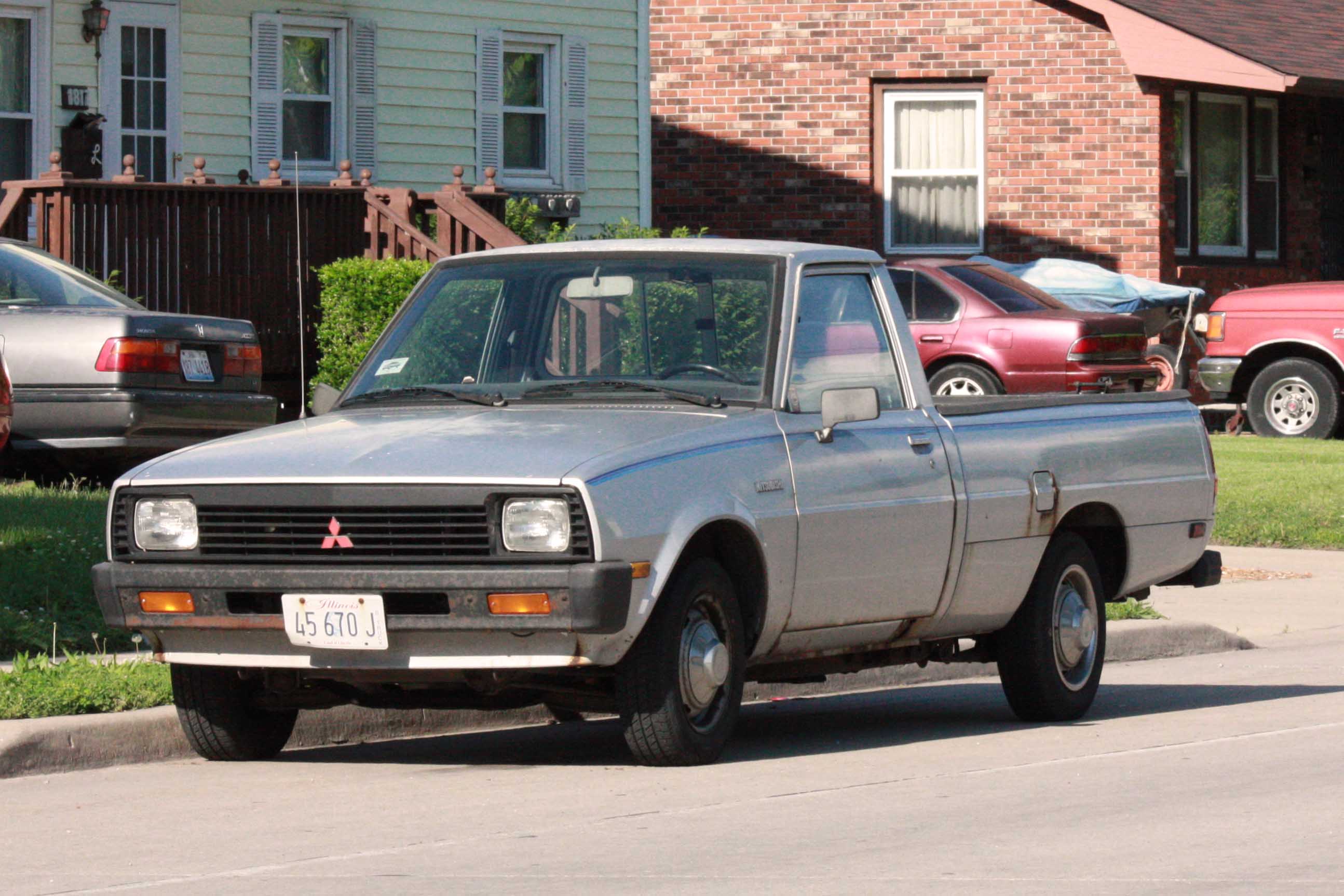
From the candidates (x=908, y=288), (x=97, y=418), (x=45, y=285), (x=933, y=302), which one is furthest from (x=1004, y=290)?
(x=97, y=418)

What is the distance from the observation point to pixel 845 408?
8.11 metres

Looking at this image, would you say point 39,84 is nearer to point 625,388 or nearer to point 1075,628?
point 1075,628

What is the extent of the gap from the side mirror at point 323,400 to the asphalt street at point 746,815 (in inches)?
48.0

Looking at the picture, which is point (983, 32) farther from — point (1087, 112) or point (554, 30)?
point (554, 30)

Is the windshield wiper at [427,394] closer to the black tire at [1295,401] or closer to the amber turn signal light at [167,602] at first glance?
the amber turn signal light at [167,602]

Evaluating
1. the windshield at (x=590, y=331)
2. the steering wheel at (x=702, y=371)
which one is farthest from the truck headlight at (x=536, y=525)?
the steering wheel at (x=702, y=371)

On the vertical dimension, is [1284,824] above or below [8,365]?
below

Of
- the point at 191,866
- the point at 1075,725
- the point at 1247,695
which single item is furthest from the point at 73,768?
the point at 1247,695

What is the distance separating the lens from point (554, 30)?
77.9 feet

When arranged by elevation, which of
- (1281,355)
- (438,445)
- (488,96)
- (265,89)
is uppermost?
(488,96)

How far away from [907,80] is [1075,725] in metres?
19.1

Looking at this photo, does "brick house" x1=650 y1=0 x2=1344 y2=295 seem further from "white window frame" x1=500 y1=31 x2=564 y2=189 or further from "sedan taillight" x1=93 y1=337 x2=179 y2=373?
"sedan taillight" x1=93 y1=337 x2=179 y2=373

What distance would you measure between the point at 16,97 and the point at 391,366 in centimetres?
1209

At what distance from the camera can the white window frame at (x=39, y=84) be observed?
19.6 metres
